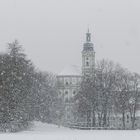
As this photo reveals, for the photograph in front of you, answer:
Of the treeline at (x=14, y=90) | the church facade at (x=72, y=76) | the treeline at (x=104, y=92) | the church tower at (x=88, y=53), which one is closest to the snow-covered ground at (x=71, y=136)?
the treeline at (x=14, y=90)

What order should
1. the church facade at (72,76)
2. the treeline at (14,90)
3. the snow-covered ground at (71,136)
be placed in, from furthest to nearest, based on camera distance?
the church facade at (72,76), the treeline at (14,90), the snow-covered ground at (71,136)

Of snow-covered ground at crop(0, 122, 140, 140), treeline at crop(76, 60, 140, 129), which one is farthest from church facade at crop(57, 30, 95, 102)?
snow-covered ground at crop(0, 122, 140, 140)

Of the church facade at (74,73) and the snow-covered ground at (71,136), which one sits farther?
the church facade at (74,73)

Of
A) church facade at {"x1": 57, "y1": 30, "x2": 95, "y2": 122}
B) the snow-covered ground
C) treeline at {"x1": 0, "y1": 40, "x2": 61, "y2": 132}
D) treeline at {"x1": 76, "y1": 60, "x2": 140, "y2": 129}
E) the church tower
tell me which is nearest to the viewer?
the snow-covered ground

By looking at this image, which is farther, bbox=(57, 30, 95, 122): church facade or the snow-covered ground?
bbox=(57, 30, 95, 122): church facade

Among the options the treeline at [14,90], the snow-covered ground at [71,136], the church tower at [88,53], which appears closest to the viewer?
the snow-covered ground at [71,136]

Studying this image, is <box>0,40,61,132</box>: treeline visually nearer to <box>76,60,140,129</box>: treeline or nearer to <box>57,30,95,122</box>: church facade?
<box>76,60,140,129</box>: treeline

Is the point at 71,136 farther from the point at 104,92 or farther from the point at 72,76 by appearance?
the point at 72,76

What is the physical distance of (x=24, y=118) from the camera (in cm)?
6981

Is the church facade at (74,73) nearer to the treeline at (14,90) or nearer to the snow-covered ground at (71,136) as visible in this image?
the treeline at (14,90)

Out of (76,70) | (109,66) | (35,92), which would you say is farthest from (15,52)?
(76,70)

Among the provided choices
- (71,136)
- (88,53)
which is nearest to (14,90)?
(71,136)

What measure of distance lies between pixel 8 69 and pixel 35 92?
25672mm

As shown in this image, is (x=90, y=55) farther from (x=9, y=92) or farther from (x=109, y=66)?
(x=9, y=92)
